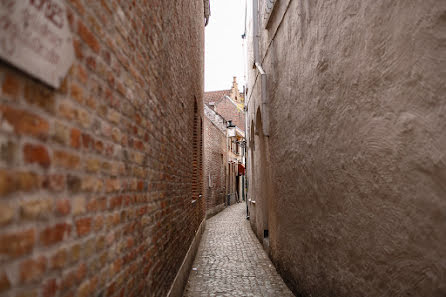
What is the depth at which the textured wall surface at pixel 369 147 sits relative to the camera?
1754 mm

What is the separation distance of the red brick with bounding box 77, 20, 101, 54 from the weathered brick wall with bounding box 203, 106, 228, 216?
12.0 metres

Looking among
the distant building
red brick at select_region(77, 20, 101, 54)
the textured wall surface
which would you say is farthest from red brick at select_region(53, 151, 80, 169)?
the distant building

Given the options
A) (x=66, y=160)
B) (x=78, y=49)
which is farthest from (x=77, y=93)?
(x=66, y=160)

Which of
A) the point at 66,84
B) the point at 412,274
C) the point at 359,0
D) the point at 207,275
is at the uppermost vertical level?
the point at 359,0

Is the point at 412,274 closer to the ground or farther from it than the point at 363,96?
closer to the ground

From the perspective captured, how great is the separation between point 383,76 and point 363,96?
31 centimetres

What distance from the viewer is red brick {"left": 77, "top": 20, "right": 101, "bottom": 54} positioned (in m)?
1.44

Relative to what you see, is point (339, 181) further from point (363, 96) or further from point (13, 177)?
point (13, 177)

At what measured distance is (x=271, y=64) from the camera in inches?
253

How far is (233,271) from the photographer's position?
606cm

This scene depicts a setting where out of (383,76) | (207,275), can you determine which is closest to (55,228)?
(383,76)

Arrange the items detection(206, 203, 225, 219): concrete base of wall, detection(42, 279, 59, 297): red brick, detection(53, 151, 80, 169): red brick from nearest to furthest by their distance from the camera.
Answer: detection(42, 279, 59, 297): red brick, detection(53, 151, 80, 169): red brick, detection(206, 203, 225, 219): concrete base of wall

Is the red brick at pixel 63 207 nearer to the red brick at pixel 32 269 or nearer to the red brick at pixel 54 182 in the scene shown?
the red brick at pixel 54 182

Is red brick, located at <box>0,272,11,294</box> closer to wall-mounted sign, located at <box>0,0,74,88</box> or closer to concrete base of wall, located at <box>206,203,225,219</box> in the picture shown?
wall-mounted sign, located at <box>0,0,74,88</box>
